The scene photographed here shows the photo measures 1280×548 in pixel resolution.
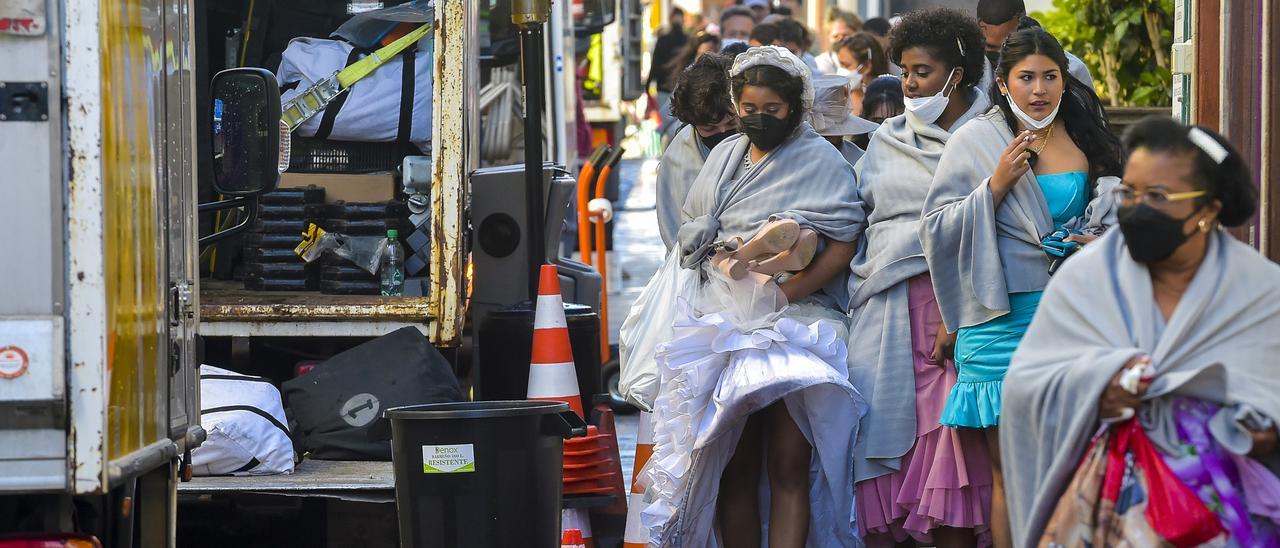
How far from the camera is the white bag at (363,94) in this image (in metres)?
7.30

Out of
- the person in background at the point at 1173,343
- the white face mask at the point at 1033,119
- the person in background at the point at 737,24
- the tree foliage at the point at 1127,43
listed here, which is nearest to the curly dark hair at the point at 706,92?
the white face mask at the point at 1033,119

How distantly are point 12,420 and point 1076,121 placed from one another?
2.93 meters

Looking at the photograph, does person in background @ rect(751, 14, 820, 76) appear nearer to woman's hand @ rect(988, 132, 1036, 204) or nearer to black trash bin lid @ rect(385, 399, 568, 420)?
black trash bin lid @ rect(385, 399, 568, 420)

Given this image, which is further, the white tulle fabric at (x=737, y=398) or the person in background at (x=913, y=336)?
the white tulle fabric at (x=737, y=398)

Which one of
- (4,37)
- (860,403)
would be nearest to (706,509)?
(860,403)

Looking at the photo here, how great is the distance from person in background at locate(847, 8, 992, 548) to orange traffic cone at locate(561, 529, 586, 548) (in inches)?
44.1

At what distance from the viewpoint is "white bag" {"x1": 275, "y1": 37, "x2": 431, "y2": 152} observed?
7301mm

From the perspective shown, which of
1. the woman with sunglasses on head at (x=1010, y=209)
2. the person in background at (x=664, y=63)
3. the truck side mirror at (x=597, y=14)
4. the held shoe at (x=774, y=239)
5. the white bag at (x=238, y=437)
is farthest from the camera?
the person in background at (x=664, y=63)

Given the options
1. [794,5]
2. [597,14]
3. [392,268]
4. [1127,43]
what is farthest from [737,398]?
[794,5]

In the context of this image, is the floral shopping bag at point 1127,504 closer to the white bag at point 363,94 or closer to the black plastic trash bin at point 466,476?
the black plastic trash bin at point 466,476

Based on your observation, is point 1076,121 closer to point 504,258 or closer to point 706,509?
point 706,509

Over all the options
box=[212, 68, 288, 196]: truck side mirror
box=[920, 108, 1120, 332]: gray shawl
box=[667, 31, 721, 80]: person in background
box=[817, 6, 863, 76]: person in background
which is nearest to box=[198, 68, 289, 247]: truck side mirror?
box=[212, 68, 288, 196]: truck side mirror

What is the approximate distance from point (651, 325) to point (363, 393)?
46.2 inches

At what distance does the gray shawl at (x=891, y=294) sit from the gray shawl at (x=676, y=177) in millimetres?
899
